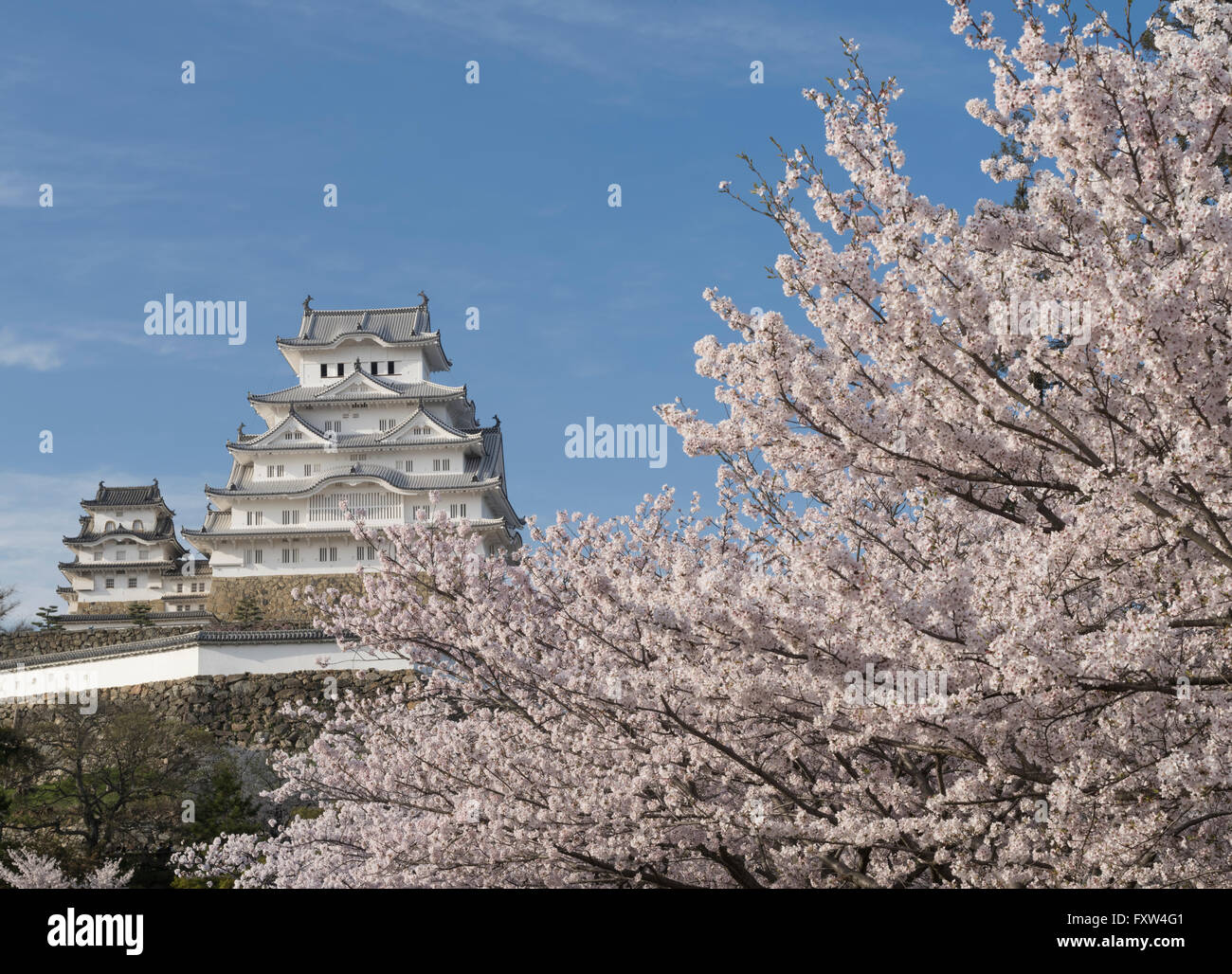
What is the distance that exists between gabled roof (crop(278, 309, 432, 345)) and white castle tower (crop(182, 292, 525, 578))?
0.59ft

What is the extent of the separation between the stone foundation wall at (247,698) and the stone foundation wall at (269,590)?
34.0 feet

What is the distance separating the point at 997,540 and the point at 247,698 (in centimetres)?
2520

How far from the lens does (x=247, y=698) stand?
2758cm

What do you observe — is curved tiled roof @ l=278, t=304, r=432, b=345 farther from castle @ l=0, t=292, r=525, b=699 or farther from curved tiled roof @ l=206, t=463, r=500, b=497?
curved tiled roof @ l=206, t=463, r=500, b=497

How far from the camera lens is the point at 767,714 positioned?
549 cm

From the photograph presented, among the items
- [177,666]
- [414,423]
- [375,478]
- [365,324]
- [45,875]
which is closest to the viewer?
[45,875]

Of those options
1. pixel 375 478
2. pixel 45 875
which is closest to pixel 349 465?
pixel 375 478

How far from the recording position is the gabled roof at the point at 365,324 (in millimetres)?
44188

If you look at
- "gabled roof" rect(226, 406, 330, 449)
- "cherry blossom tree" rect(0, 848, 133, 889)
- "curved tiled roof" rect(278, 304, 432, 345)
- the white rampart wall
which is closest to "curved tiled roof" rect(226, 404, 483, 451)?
"gabled roof" rect(226, 406, 330, 449)

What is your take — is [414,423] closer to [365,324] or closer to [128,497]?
[365,324]

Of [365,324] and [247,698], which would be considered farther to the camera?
[365,324]

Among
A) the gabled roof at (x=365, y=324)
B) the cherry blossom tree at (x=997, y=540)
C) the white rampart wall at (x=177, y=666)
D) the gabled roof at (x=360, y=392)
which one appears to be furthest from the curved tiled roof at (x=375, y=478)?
the cherry blossom tree at (x=997, y=540)

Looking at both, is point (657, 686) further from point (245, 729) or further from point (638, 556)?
point (245, 729)
